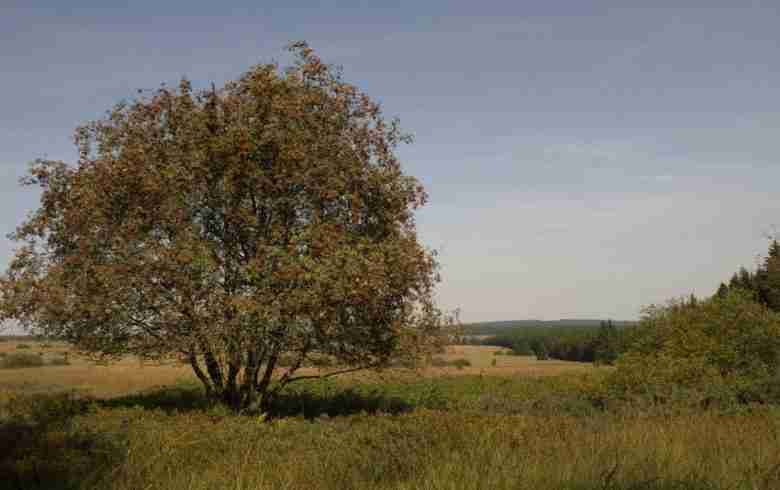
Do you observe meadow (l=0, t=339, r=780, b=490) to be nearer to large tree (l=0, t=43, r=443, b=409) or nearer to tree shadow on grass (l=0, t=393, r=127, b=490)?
tree shadow on grass (l=0, t=393, r=127, b=490)

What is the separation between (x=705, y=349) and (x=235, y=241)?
63.7 ft

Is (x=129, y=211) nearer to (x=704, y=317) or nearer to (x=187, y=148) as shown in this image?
(x=187, y=148)

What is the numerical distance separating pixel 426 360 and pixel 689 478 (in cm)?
1412

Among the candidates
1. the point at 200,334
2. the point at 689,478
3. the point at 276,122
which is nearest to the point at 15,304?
the point at 200,334

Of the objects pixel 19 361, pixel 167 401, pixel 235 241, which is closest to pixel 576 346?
pixel 19 361

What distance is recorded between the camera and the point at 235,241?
19141 millimetres

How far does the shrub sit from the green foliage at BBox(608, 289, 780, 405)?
54918 mm

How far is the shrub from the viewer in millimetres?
58825

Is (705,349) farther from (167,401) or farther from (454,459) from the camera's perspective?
(454,459)

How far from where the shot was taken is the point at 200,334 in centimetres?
1711

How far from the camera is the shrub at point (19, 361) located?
5883 cm

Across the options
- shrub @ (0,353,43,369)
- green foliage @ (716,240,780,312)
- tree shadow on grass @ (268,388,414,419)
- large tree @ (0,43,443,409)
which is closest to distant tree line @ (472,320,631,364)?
green foliage @ (716,240,780,312)

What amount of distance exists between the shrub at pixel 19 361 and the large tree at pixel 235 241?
4729 cm

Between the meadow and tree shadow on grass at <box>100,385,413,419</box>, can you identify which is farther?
tree shadow on grass at <box>100,385,413,419</box>
